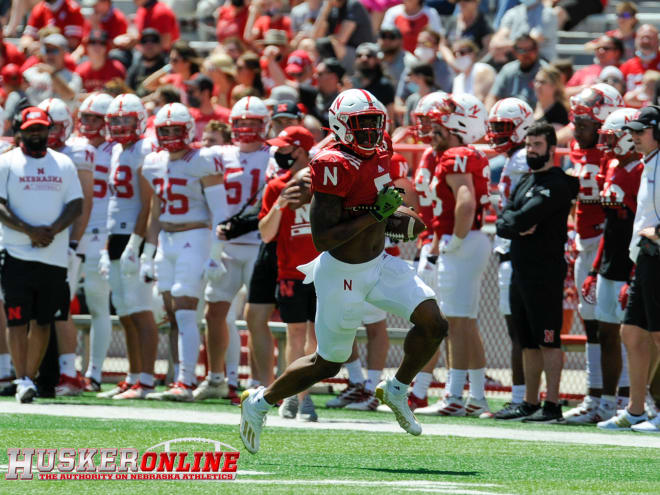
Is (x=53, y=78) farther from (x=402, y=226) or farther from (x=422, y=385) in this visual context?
(x=402, y=226)

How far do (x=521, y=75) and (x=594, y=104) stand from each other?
368 cm

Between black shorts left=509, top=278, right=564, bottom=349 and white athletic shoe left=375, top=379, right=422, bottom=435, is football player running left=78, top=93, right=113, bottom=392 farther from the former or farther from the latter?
white athletic shoe left=375, top=379, right=422, bottom=435

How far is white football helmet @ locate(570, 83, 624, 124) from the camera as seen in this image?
10.5 metres

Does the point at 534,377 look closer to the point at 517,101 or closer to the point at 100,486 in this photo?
the point at 517,101

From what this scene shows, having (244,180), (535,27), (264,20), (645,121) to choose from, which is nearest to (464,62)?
(535,27)

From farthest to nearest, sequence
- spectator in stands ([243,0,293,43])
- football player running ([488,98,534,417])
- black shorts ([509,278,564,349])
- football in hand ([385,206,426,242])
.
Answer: spectator in stands ([243,0,293,43]), football player running ([488,98,534,417]), black shorts ([509,278,564,349]), football in hand ([385,206,426,242])

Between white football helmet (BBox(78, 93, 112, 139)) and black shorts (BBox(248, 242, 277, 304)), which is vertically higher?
white football helmet (BBox(78, 93, 112, 139))

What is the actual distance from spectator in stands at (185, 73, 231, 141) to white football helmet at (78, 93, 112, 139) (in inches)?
59.2

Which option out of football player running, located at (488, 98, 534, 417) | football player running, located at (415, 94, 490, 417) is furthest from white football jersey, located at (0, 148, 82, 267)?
football player running, located at (488, 98, 534, 417)

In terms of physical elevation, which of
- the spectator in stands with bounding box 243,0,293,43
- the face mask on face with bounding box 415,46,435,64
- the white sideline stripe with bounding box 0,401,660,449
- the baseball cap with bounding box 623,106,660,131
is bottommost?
the white sideline stripe with bounding box 0,401,660,449

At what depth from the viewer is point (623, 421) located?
9.55m

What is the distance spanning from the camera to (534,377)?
10.2 metres

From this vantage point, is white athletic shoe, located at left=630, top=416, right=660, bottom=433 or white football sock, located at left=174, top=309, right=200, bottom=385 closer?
white athletic shoe, located at left=630, top=416, right=660, bottom=433

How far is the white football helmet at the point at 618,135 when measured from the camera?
9828 millimetres
